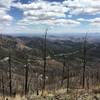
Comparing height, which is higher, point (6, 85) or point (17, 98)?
point (17, 98)

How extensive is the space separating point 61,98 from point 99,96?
5.33ft

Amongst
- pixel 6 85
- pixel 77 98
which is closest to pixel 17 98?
pixel 77 98

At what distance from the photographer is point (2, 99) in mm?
10680

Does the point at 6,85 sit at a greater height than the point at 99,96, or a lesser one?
lesser

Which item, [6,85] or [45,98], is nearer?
[45,98]

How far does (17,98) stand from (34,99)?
0.74 m

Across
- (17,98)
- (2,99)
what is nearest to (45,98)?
(17,98)

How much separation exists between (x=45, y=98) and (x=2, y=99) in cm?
188

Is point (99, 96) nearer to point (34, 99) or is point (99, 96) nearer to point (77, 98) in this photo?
point (77, 98)

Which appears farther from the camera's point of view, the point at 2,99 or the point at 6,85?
the point at 6,85

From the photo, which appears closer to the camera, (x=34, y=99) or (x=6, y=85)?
(x=34, y=99)

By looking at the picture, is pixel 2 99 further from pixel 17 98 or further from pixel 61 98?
pixel 61 98

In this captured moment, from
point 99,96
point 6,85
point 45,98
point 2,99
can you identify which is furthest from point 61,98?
point 6,85

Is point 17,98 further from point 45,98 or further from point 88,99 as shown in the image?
point 88,99
